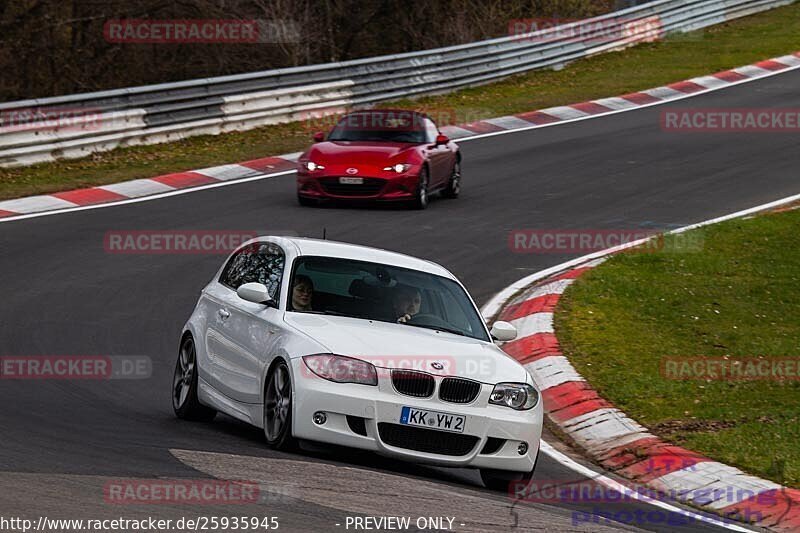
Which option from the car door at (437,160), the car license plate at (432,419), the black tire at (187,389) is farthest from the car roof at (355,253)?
the car door at (437,160)

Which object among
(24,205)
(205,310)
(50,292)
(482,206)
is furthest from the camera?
(482,206)

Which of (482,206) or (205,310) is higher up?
(205,310)

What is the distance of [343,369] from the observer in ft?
28.1

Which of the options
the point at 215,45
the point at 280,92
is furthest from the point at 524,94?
the point at 215,45

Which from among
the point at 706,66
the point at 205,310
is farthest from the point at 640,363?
the point at 706,66

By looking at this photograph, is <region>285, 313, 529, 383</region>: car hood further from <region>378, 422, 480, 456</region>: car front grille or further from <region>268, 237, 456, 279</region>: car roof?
<region>268, 237, 456, 279</region>: car roof

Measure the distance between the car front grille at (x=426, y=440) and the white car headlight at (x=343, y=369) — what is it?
304 mm

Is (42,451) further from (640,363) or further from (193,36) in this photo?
(193,36)

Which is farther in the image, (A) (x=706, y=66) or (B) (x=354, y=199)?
(A) (x=706, y=66)

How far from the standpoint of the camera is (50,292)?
14289mm

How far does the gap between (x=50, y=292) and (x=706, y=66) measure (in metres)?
21.8

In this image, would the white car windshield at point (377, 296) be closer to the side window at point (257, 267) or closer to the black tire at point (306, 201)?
the side window at point (257, 267)

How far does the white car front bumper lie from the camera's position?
847 cm

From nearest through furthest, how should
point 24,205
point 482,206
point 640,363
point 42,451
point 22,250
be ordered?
1. point 42,451
2. point 640,363
3. point 22,250
4. point 24,205
5. point 482,206
